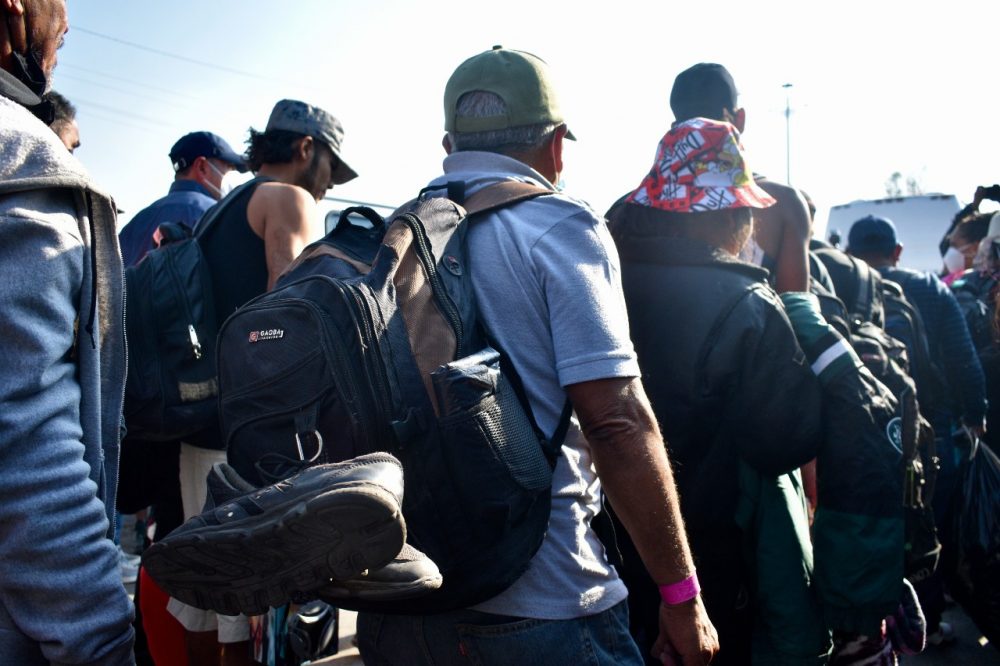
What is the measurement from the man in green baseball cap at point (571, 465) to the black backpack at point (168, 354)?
42.7 inches

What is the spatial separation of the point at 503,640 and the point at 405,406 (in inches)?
20.4

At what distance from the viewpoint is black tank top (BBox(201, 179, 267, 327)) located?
2879 millimetres

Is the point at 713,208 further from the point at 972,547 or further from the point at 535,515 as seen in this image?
the point at 972,547

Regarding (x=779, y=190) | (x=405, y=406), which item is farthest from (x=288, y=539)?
(x=779, y=190)

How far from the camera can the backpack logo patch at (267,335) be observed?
149 cm

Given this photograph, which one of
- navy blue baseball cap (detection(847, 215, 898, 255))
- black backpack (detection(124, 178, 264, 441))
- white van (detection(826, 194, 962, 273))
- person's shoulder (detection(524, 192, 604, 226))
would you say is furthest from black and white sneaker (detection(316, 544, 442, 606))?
white van (detection(826, 194, 962, 273))

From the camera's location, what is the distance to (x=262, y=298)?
5.13 feet

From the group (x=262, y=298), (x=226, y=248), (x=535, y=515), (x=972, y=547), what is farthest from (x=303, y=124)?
(x=972, y=547)

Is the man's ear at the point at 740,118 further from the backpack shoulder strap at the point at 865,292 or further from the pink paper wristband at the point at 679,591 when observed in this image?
the pink paper wristband at the point at 679,591

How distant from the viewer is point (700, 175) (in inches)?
101

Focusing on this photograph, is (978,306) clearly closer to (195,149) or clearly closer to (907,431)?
(907,431)

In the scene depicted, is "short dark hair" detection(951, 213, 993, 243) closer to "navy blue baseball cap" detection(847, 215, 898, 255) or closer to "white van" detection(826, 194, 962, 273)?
"navy blue baseball cap" detection(847, 215, 898, 255)

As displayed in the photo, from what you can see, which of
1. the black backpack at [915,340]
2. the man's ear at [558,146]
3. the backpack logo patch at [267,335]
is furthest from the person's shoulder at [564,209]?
the black backpack at [915,340]

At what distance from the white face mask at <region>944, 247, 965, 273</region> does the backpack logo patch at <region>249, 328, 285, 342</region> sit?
22.8ft
